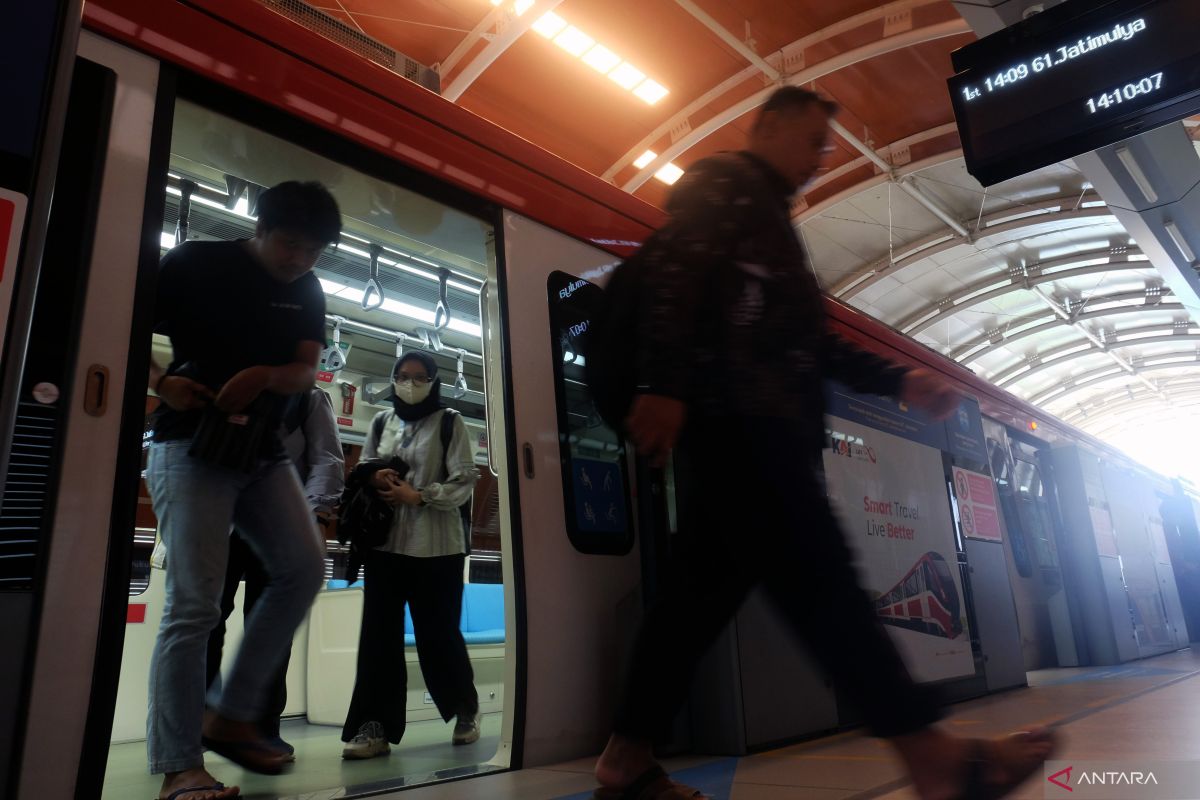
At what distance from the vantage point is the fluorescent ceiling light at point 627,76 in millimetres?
10453

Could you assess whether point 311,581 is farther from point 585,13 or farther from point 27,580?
point 585,13

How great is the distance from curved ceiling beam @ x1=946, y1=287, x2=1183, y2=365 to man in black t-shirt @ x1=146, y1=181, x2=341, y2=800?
17.5 m

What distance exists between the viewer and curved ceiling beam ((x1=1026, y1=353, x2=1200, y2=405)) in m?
22.4

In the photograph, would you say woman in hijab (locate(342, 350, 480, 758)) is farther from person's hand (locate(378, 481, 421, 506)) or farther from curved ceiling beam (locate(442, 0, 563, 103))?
curved ceiling beam (locate(442, 0, 563, 103))

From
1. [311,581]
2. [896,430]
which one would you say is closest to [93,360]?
[311,581]

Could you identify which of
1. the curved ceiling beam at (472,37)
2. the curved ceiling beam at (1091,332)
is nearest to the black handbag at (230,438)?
the curved ceiling beam at (472,37)

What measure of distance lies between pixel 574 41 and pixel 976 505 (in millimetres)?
7487

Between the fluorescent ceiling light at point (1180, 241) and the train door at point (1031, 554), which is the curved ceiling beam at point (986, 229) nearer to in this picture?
the fluorescent ceiling light at point (1180, 241)

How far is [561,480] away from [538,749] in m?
0.80

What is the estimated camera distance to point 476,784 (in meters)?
2.12

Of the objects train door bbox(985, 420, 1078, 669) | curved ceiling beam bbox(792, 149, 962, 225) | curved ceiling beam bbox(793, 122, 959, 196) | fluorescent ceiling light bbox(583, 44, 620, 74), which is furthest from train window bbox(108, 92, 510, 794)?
curved ceiling beam bbox(793, 122, 959, 196)

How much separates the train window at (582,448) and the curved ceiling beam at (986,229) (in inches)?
424

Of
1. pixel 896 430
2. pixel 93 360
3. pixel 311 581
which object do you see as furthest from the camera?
pixel 896 430

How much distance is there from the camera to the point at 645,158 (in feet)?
39.2
